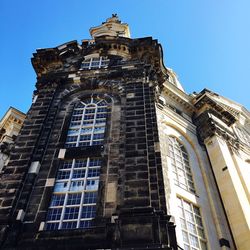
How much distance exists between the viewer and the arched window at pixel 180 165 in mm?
16984

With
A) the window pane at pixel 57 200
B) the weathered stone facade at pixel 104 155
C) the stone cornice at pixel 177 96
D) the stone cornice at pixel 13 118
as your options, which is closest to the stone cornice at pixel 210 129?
the stone cornice at pixel 177 96

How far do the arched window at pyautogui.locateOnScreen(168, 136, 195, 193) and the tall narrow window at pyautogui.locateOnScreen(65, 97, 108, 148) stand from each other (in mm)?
5079

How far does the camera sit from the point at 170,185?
15.1 m

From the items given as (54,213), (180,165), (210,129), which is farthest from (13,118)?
(210,129)

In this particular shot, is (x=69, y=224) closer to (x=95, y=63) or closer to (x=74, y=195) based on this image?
(x=74, y=195)

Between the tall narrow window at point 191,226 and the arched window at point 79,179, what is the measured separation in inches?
192

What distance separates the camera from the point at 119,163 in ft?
42.4

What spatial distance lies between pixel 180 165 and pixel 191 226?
443 centimetres

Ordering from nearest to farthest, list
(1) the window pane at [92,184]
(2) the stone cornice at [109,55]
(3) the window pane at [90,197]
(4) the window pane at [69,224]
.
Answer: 1. (4) the window pane at [69,224]
2. (3) the window pane at [90,197]
3. (1) the window pane at [92,184]
4. (2) the stone cornice at [109,55]

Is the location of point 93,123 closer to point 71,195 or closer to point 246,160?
point 71,195

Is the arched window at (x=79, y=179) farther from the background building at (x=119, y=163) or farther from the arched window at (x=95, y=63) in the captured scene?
the arched window at (x=95, y=63)

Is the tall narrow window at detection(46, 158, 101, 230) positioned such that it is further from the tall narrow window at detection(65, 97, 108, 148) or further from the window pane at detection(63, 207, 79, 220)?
the tall narrow window at detection(65, 97, 108, 148)

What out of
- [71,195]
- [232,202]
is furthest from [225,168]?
[71,195]

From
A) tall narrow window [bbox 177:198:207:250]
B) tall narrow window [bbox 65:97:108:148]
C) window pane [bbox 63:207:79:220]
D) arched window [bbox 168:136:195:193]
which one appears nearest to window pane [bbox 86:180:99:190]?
window pane [bbox 63:207:79:220]
